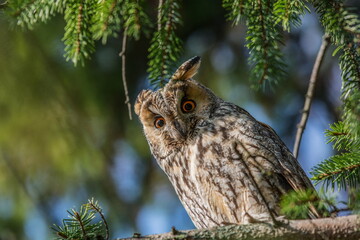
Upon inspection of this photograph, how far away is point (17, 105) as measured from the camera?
13.4ft

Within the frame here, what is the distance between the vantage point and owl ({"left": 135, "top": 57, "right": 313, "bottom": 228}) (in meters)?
2.29

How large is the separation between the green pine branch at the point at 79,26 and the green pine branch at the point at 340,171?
1127mm

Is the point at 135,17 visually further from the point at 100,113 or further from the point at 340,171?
the point at 100,113

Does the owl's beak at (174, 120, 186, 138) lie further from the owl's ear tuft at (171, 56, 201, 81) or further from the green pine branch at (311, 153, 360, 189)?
the green pine branch at (311, 153, 360, 189)

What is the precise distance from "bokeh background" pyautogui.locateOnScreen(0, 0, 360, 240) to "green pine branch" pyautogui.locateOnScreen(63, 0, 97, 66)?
2.04m

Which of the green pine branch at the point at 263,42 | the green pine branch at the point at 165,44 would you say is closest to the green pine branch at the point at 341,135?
the green pine branch at the point at 263,42

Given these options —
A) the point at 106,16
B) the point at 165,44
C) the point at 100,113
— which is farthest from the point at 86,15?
the point at 100,113

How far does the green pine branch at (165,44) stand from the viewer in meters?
1.99

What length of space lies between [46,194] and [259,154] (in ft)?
8.81

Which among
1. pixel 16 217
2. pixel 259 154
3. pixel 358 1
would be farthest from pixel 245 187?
pixel 16 217

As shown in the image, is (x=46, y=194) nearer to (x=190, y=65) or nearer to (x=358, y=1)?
(x=190, y=65)

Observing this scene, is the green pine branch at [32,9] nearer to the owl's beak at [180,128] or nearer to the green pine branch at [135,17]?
the green pine branch at [135,17]

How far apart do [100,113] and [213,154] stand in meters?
2.34

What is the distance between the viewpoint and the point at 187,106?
2705mm
